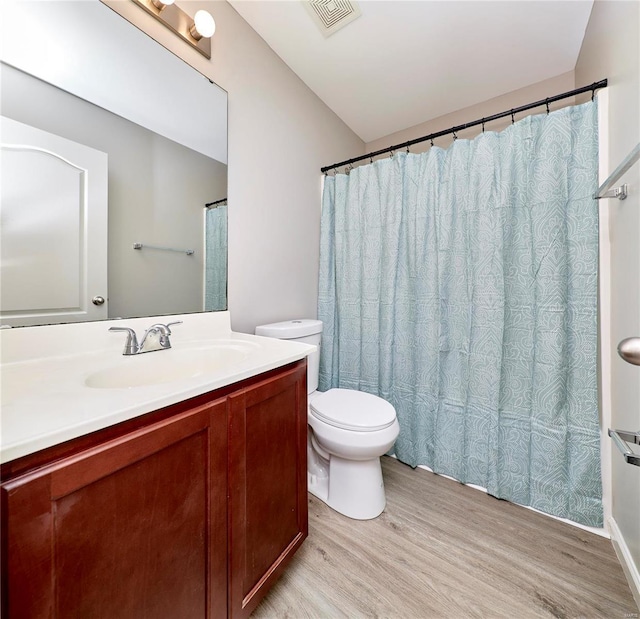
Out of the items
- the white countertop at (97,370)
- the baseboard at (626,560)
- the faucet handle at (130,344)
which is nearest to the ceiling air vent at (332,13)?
the white countertop at (97,370)

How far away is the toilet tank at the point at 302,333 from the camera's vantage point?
57.4 inches

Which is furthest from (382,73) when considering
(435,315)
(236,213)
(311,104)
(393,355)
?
(393,355)

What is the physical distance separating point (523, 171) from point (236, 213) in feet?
4.65

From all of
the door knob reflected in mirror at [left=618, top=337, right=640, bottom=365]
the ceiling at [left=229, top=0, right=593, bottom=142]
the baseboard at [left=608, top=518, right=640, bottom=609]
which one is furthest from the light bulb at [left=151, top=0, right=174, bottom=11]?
the baseboard at [left=608, top=518, right=640, bottom=609]

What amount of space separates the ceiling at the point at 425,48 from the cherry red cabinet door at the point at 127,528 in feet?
6.16

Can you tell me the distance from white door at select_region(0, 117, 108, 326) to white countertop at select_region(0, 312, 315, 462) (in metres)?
0.08

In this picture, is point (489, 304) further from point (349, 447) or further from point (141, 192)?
point (141, 192)

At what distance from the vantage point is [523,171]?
1347 millimetres

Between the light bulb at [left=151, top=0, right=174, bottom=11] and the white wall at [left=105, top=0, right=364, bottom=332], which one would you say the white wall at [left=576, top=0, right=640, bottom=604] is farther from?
the light bulb at [left=151, top=0, right=174, bottom=11]

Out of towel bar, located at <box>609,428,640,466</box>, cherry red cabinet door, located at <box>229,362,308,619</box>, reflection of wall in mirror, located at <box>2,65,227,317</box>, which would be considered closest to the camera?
towel bar, located at <box>609,428,640,466</box>

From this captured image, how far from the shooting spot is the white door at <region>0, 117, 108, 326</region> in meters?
0.79

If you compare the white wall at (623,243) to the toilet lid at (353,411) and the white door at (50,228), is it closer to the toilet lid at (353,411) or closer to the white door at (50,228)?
the toilet lid at (353,411)

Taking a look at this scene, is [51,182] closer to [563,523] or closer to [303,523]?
[303,523]

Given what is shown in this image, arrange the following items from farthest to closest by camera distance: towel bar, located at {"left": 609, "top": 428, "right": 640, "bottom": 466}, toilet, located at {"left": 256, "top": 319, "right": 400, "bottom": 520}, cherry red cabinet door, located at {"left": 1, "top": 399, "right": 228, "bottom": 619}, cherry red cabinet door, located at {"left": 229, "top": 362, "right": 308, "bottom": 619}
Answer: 1. toilet, located at {"left": 256, "top": 319, "right": 400, "bottom": 520}
2. cherry red cabinet door, located at {"left": 229, "top": 362, "right": 308, "bottom": 619}
3. towel bar, located at {"left": 609, "top": 428, "right": 640, "bottom": 466}
4. cherry red cabinet door, located at {"left": 1, "top": 399, "right": 228, "bottom": 619}
